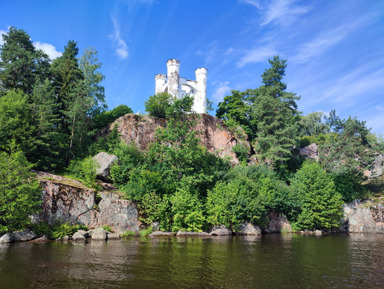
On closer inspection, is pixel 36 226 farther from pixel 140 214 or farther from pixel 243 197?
pixel 243 197

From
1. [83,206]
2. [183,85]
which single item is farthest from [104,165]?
[183,85]

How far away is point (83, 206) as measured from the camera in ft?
83.4

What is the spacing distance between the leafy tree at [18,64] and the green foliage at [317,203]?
39.2m

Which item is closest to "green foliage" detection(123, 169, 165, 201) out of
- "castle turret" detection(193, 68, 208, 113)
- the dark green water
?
the dark green water

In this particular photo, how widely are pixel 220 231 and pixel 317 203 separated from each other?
14.4 meters

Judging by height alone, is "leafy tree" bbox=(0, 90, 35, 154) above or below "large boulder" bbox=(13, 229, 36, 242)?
above

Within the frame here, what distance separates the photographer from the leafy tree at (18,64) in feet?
118

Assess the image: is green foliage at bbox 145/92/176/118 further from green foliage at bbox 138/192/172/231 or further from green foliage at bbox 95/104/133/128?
green foliage at bbox 138/192/172/231

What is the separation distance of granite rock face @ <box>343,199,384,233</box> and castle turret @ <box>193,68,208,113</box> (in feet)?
115

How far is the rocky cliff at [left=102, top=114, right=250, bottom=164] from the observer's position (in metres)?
41.0

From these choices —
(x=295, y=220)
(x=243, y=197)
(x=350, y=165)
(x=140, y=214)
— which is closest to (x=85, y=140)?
(x=140, y=214)

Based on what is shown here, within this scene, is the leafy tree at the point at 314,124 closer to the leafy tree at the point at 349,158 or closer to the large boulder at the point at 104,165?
the leafy tree at the point at 349,158

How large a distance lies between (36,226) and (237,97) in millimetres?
44536

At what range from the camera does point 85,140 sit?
38719mm
